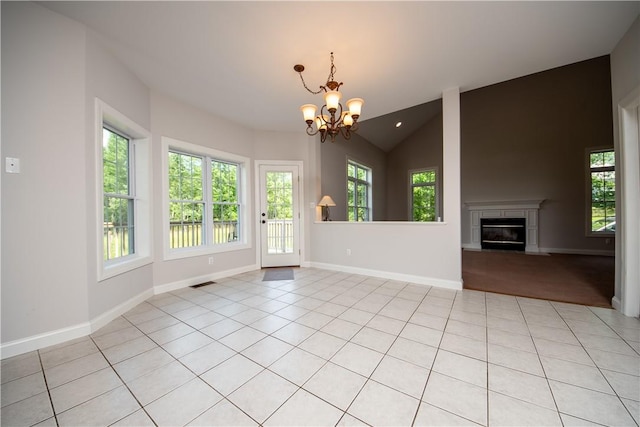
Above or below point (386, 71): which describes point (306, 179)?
below

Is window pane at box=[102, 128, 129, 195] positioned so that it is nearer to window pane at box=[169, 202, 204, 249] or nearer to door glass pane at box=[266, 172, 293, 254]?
window pane at box=[169, 202, 204, 249]

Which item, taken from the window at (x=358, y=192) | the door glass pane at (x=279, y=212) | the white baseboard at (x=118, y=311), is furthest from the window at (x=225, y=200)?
the window at (x=358, y=192)

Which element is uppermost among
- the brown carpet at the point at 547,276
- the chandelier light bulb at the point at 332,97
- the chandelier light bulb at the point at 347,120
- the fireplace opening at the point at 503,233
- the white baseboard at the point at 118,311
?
the chandelier light bulb at the point at 332,97

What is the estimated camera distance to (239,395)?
1.33m

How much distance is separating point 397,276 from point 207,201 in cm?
329

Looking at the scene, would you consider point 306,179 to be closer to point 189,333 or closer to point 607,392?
point 189,333

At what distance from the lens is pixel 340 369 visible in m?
1.54

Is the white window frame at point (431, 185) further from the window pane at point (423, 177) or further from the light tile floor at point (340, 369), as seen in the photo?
the light tile floor at point (340, 369)

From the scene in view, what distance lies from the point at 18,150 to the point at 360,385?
3.01 metres

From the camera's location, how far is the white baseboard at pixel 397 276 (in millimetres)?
3179

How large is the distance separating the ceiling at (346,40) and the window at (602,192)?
477cm

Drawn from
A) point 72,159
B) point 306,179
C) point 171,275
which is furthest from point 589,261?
point 72,159

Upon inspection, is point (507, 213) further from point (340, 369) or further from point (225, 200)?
point (225, 200)

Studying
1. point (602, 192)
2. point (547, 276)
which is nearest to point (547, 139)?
point (602, 192)
